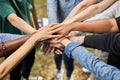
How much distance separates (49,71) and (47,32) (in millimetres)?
1708

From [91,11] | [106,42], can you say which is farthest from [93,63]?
[91,11]

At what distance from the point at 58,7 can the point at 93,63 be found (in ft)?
4.40

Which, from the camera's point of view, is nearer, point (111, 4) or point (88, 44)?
point (88, 44)

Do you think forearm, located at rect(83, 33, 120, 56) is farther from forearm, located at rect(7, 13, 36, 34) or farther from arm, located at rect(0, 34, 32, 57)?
forearm, located at rect(7, 13, 36, 34)

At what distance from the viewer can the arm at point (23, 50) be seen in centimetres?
214

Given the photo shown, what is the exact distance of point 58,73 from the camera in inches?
152

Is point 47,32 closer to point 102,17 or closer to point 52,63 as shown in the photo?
point 102,17

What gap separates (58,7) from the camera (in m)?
3.21

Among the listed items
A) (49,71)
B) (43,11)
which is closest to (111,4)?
(49,71)

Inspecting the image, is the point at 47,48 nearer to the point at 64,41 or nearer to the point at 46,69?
the point at 64,41

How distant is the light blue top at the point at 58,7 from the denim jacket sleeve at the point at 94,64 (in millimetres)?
1003

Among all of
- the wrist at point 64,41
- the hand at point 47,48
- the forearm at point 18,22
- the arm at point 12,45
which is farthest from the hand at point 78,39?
the forearm at point 18,22

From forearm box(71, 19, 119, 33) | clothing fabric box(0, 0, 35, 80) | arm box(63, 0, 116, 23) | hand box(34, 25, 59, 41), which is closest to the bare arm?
forearm box(71, 19, 119, 33)

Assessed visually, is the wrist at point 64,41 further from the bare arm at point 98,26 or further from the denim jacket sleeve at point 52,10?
the denim jacket sleeve at point 52,10
